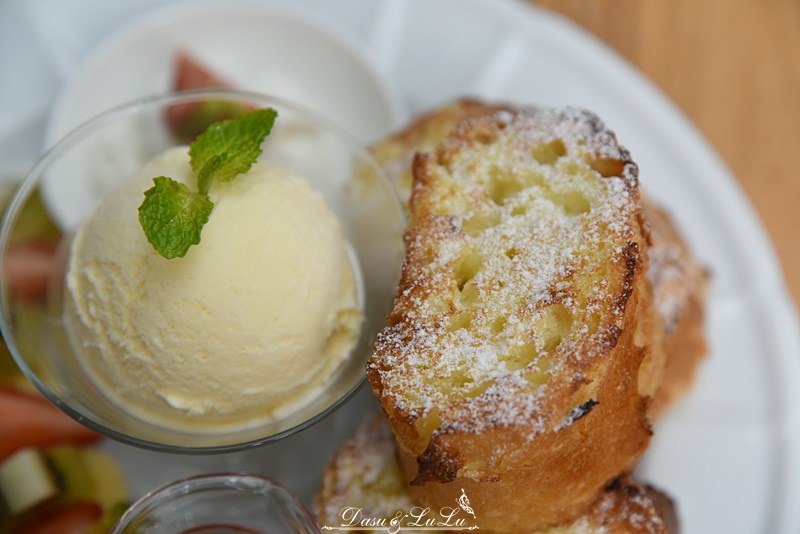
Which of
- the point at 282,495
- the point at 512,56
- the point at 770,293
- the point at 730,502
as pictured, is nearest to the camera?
the point at 282,495

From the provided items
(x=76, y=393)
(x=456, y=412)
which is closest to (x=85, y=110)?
(x=76, y=393)

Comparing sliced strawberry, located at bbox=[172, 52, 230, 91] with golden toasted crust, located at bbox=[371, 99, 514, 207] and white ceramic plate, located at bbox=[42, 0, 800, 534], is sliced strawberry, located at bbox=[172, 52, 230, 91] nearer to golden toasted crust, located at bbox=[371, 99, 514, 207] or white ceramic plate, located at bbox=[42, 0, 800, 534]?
white ceramic plate, located at bbox=[42, 0, 800, 534]

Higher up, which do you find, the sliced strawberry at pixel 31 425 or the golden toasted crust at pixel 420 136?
the golden toasted crust at pixel 420 136

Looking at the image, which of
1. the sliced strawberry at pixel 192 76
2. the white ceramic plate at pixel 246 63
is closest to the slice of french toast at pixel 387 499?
the white ceramic plate at pixel 246 63

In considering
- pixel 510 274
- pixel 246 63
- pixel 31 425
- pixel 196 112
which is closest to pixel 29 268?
pixel 31 425

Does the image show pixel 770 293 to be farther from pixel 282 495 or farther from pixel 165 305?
pixel 165 305

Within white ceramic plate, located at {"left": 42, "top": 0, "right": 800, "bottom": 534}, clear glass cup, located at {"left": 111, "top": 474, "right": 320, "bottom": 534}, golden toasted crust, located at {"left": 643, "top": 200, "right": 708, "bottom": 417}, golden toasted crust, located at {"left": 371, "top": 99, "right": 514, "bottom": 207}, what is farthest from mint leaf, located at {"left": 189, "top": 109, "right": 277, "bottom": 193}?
golden toasted crust, located at {"left": 643, "top": 200, "right": 708, "bottom": 417}

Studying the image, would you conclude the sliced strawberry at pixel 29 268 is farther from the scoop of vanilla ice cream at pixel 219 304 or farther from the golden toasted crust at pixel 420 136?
the golden toasted crust at pixel 420 136
